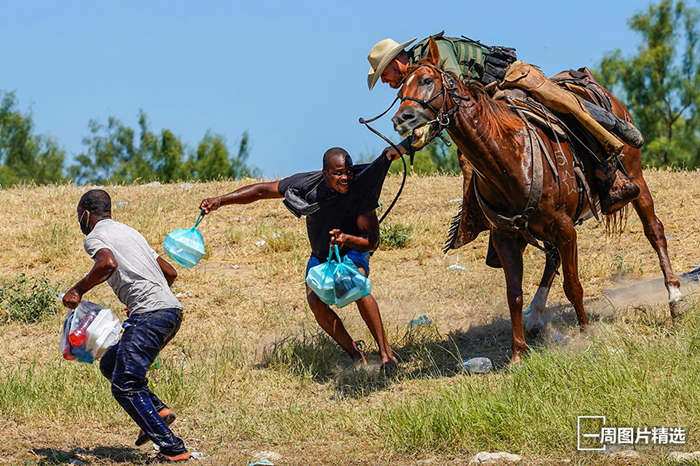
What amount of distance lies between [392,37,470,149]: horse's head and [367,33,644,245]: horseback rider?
0.33 m

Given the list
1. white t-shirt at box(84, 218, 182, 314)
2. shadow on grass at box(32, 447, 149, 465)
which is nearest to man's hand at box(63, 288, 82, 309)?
white t-shirt at box(84, 218, 182, 314)

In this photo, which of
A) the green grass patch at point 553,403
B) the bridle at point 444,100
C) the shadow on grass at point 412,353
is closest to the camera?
the green grass patch at point 553,403

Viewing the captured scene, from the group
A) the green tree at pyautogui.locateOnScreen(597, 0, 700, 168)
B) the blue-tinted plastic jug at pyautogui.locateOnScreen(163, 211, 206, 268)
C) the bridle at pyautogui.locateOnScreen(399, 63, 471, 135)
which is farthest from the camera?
the green tree at pyautogui.locateOnScreen(597, 0, 700, 168)

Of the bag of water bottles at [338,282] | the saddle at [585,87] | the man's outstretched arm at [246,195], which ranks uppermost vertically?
the saddle at [585,87]

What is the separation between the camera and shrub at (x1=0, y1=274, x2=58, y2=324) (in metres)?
9.92

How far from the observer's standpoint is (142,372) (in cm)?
619

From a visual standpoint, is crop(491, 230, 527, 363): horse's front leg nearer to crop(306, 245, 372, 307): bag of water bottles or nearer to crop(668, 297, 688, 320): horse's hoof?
crop(306, 245, 372, 307): bag of water bottles

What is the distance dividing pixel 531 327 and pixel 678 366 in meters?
2.27

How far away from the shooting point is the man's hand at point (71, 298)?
5957 millimetres

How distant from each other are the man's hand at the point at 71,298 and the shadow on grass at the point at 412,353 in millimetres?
2556

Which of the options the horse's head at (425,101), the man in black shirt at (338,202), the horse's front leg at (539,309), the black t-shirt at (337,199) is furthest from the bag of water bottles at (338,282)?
the horse's front leg at (539,309)

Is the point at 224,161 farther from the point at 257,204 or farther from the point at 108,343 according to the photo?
the point at 108,343

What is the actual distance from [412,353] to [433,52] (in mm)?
2863

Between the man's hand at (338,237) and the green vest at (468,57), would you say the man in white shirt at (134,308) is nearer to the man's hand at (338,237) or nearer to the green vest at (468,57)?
the man's hand at (338,237)
